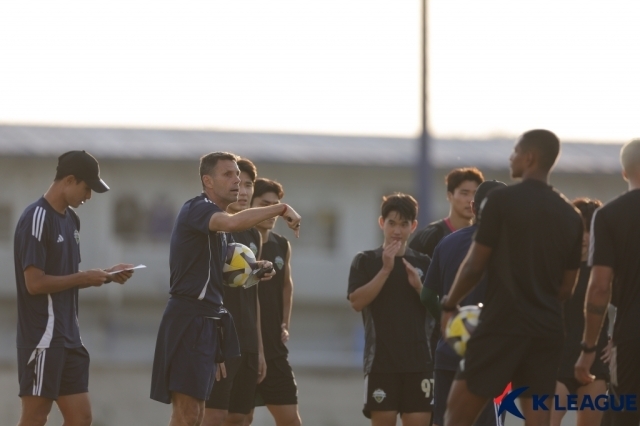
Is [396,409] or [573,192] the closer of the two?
[396,409]

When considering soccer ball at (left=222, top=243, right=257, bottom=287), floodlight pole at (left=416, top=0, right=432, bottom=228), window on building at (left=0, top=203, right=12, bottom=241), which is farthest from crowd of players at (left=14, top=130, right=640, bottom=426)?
window on building at (left=0, top=203, right=12, bottom=241)

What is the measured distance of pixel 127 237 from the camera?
39312 millimetres

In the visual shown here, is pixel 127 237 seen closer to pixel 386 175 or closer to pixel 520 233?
pixel 386 175

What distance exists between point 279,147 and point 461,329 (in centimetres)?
3495

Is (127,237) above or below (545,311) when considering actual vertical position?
below

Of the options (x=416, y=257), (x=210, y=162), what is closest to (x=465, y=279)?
(x=210, y=162)

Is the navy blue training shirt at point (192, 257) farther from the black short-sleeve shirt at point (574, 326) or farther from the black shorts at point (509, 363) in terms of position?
the black short-sleeve shirt at point (574, 326)

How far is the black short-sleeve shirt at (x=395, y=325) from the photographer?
949 cm

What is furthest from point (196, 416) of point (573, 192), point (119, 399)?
point (573, 192)

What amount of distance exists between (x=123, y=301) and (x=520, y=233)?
106ft

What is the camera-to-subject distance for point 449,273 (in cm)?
831

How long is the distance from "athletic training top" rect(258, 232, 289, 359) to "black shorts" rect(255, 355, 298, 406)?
0.34 ft

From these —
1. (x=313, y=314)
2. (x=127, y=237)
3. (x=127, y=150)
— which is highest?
(x=127, y=150)

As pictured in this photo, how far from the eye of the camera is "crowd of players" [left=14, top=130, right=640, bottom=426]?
22.7 ft
